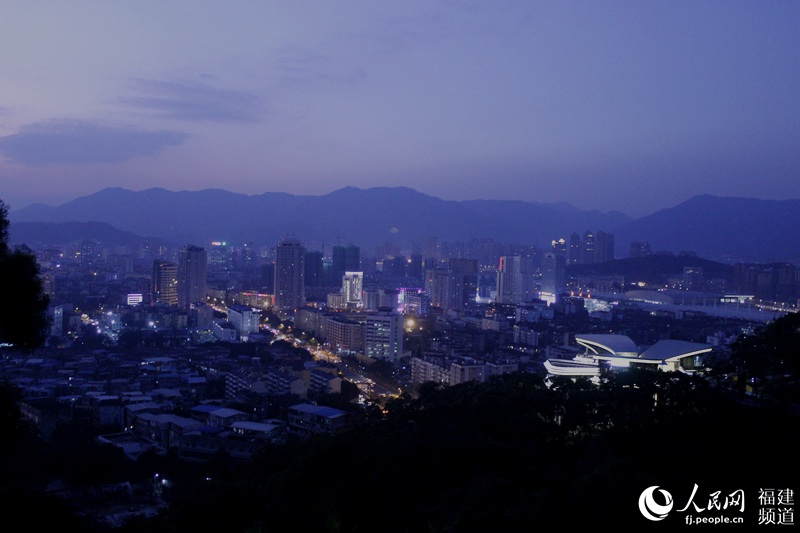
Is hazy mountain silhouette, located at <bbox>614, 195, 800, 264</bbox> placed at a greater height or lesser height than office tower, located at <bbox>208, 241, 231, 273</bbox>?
greater

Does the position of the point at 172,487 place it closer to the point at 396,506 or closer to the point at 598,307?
the point at 396,506

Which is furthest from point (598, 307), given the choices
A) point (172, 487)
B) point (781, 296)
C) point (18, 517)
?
point (18, 517)

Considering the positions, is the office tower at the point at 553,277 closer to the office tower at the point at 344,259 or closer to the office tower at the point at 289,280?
Answer: the office tower at the point at 344,259

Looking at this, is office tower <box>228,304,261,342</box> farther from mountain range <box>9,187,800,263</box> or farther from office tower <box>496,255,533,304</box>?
mountain range <box>9,187,800,263</box>

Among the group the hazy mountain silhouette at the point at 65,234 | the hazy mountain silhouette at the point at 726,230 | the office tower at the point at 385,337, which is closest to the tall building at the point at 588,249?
the hazy mountain silhouette at the point at 726,230

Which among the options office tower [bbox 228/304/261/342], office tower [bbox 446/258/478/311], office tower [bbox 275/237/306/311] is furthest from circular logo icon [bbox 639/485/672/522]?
office tower [bbox 275/237/306/311]
